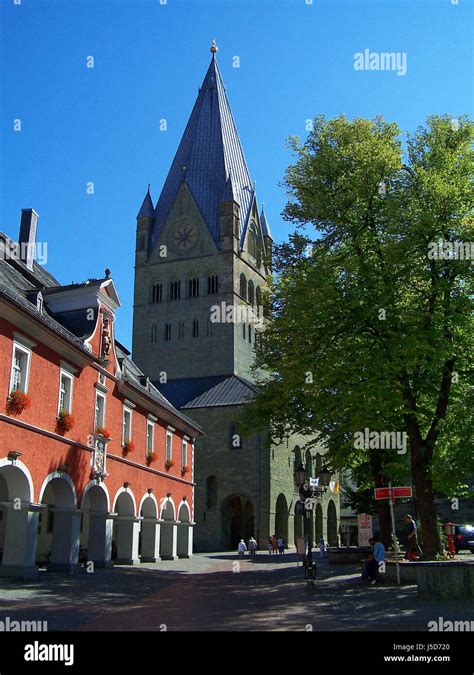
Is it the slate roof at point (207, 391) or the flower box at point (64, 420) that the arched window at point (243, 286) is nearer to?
the slate roof at point (207, 391)

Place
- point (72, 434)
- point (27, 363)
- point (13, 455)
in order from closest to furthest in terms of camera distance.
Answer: point (13, 455)
point (27, 363)
point (72, 434)

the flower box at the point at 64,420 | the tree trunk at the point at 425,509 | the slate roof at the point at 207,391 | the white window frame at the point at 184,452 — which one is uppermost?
the slate roof at the point at 207,391

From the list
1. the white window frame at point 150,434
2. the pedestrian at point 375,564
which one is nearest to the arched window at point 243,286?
the white window frame at point 150,434

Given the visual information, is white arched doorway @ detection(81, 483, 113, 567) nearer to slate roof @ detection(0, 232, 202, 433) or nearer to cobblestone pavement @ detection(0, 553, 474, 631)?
cobblestone pavement @ detection(0, 553, 474, 631)

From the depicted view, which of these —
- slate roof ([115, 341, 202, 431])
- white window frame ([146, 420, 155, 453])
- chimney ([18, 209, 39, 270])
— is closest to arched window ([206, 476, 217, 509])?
slate roof ([115, 341, 202, 431])

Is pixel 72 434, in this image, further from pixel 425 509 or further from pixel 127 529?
pixel 425 509

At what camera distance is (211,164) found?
228 ft

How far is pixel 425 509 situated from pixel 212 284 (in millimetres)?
47885

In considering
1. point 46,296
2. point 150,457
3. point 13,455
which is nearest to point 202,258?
point 150,457

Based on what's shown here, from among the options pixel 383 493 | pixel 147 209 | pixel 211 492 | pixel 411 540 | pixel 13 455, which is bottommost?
pixel 411 540

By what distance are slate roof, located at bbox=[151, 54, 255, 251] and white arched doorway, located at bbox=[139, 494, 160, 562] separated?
129 feet

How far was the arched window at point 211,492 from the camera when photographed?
5247 centimetres

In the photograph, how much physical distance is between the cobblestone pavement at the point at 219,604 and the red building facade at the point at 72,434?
83.8 inches
